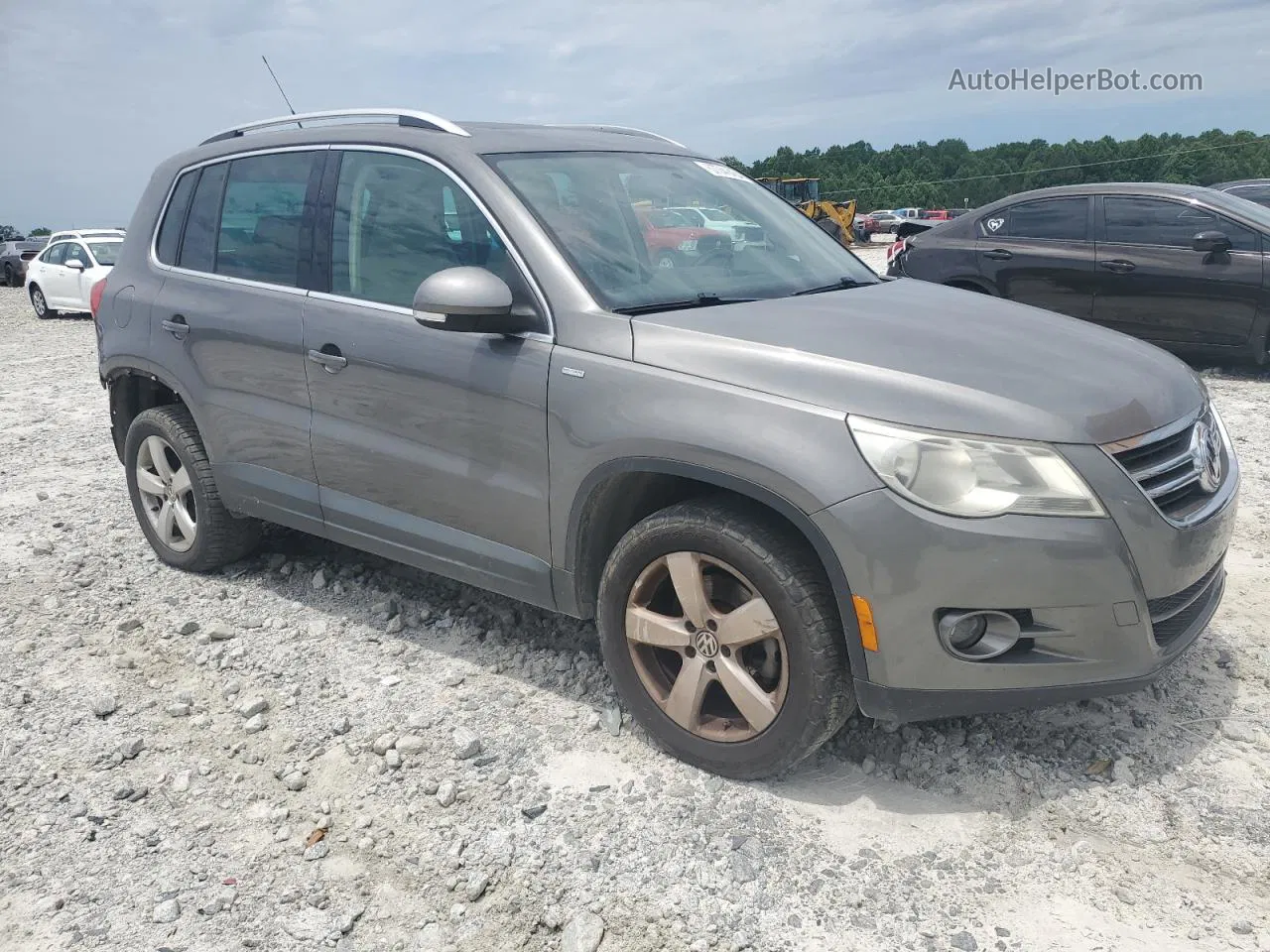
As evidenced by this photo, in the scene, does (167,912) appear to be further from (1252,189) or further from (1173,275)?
(1252,189)

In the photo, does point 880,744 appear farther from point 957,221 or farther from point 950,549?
point 957,221

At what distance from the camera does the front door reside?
3.30m

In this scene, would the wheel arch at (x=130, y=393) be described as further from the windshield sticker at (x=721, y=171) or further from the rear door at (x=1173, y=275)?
the rear door at (x=1173, y=275)

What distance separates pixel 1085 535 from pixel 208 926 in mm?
2356

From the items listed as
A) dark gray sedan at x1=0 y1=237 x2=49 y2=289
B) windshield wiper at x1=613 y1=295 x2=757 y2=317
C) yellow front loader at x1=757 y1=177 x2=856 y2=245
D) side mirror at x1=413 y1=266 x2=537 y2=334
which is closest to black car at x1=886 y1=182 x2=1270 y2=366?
windshield wiper at x1=613 y1=295 x2=757 y2=317

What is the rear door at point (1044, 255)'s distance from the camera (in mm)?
8656

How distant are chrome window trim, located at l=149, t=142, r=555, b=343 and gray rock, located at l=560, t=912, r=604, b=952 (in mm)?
1615

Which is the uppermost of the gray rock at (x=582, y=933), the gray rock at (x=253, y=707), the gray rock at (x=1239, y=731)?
the gray rock at (x=253, y=707)

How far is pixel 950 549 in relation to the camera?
2562 mm

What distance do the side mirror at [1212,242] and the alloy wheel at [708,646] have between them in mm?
6819

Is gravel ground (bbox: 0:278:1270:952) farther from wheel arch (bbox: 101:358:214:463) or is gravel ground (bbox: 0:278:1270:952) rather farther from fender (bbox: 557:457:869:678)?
wheel arch (bbox: 101:358:214:463)

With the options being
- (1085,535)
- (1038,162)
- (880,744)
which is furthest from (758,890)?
(1038,162)

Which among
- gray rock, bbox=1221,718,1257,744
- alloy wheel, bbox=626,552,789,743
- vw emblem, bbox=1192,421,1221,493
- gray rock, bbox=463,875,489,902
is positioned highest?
vw emblem, bbox=1192,421,1221,493

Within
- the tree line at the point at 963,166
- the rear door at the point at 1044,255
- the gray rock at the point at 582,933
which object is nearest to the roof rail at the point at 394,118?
the gray rock at the point at 582,933
